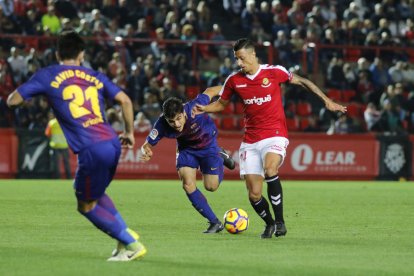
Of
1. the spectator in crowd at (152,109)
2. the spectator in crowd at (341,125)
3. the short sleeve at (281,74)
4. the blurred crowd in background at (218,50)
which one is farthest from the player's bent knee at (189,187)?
the spectator in crowd at (341,125)

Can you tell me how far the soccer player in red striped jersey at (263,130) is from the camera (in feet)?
40.1

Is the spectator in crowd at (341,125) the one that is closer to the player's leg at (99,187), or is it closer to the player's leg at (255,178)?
the player's leg at (255,178)

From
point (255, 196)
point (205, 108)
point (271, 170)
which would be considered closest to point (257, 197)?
point (255, 196)

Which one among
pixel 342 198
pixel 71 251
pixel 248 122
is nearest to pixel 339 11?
pixel 342 198

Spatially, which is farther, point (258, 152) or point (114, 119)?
point (114, 119)

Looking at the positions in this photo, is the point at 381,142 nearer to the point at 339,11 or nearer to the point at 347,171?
the point at 347,171

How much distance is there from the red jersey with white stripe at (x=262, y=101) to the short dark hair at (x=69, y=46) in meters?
3.32

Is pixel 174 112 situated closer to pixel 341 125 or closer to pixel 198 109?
pixel 198 109

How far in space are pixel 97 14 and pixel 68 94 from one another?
60.2 ft

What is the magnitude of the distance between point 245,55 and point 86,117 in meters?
3.25

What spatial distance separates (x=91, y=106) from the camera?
9.39m

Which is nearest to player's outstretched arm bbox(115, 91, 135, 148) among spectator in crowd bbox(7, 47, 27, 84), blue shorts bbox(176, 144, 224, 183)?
blue shorts bbox(176, 144, 224, 183)

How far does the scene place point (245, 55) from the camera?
479 inches

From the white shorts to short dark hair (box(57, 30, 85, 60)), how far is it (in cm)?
345
